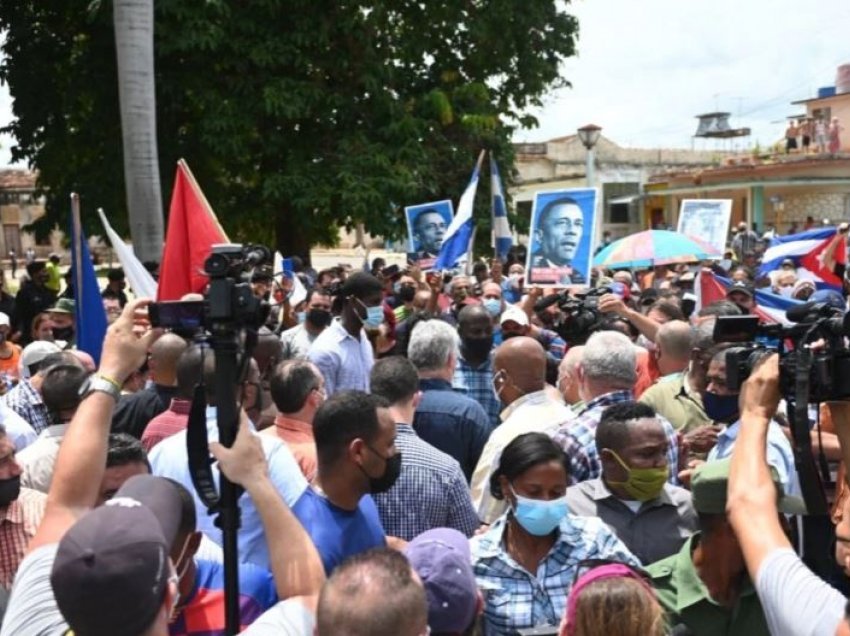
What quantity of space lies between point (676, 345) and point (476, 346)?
1381 mm

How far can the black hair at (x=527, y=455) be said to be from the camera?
12.0ft

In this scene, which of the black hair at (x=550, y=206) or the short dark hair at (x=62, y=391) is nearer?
the short dark hair at (x=62, y=391)

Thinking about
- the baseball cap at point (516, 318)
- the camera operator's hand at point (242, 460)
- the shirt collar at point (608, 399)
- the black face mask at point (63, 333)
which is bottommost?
the black face mask at point (63, 333)

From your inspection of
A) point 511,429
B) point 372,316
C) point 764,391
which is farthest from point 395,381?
point 372,316

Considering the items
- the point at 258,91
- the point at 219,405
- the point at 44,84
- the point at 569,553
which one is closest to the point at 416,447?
the point at 569,553

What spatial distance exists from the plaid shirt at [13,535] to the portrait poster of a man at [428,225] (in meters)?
9.71

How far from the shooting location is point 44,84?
1830cm

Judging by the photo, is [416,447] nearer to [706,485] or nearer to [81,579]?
[706,485]

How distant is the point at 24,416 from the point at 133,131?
23.7ft

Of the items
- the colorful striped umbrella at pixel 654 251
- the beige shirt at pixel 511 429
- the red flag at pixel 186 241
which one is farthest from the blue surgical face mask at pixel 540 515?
the colorful striped umbrella at pixel 654 251

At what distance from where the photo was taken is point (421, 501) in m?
4.15

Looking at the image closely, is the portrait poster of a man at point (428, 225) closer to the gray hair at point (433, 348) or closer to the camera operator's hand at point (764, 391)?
the gray hair at point (433, 348)

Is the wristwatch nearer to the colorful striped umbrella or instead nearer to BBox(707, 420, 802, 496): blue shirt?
BBox(707, 420, 802, 496): blue shirt

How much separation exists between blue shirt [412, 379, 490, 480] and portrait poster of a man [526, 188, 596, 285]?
404 cm
